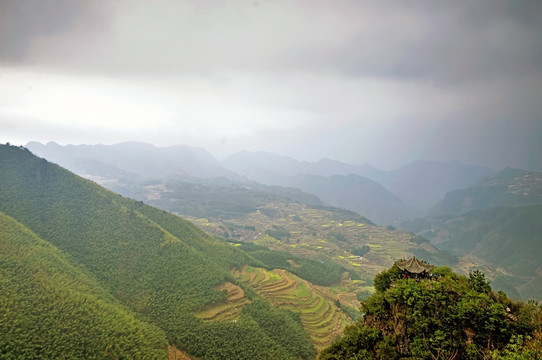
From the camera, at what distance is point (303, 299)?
58.6 meters

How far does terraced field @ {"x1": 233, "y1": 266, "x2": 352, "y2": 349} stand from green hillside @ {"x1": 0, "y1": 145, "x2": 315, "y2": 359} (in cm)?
359

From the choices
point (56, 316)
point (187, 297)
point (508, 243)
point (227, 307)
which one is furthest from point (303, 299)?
point (508, 243)

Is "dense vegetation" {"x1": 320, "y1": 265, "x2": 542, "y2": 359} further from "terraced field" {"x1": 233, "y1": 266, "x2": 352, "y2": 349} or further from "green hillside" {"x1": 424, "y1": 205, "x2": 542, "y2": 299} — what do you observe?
"green hillside" {"x1": 424, "y1": 205, "x2": 542, "y2": 299}

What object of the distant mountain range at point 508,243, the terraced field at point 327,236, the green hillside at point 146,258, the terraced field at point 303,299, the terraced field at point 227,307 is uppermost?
the green hillside at point 146,258

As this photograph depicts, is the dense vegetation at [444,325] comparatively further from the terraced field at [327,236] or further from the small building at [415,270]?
the terraced field at [327,236]

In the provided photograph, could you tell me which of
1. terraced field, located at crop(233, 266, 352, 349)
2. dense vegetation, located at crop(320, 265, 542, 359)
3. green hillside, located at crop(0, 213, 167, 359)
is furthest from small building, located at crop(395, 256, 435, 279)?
green hillside, located at crop(0, 213, 167, 359)

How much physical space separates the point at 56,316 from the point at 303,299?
143ft

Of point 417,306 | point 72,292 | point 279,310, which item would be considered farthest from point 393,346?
point 72,292

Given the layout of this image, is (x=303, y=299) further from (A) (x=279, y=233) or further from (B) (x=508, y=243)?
(B) (x=508, y=243)

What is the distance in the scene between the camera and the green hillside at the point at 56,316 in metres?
28.5

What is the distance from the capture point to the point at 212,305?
154ft

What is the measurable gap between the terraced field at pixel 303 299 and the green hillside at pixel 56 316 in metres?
26.2

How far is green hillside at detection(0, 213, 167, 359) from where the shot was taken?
28.5 metres

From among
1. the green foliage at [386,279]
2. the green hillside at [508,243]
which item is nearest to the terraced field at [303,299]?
the green foliage at [386,279]
